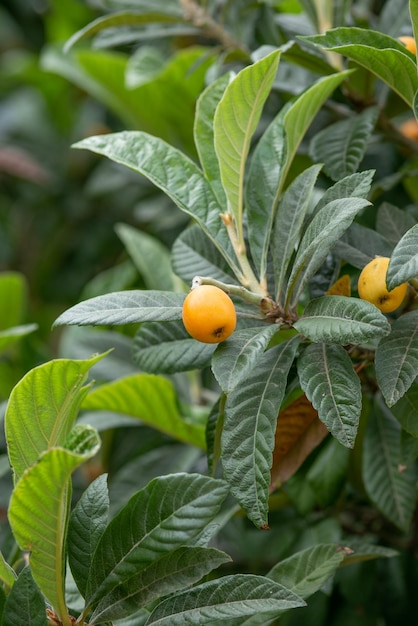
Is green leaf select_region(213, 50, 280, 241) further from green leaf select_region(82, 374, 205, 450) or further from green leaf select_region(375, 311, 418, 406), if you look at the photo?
green leaf select_region(82, 374, 205, 450)

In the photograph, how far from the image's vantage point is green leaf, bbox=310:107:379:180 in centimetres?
95

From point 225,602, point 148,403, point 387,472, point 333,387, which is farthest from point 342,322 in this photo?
point 148,403

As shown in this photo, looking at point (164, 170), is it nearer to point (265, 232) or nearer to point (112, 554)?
point (265, 232)

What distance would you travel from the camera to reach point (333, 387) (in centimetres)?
75

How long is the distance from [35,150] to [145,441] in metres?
1.25

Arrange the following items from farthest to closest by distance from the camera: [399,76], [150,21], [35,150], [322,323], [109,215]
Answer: [35,150] → [109,215] → [150,21] → [399,76] → [322,323]

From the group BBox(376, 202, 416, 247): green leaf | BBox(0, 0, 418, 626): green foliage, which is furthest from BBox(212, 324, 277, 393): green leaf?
BBox(376, 202, 416, 247): green leaf

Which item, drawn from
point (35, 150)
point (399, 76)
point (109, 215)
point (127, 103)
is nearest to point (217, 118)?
point (399, 76)

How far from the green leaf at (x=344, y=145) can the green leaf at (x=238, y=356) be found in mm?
249

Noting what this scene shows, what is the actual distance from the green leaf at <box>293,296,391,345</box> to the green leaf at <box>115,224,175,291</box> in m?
0.61

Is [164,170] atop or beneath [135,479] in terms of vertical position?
atop

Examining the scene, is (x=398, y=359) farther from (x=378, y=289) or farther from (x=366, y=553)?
(x=366, y=553)

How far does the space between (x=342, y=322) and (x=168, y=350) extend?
24 centimetres

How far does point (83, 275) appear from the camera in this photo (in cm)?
222
